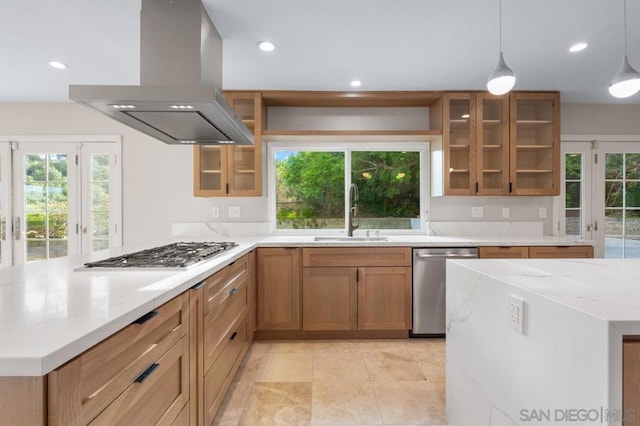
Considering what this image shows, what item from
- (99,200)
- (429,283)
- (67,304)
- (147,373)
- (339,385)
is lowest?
(339,385)

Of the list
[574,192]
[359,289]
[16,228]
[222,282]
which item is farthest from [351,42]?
[16,228]

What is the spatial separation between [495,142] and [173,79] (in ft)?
A: 9.81

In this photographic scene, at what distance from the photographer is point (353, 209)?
3264 millimetres

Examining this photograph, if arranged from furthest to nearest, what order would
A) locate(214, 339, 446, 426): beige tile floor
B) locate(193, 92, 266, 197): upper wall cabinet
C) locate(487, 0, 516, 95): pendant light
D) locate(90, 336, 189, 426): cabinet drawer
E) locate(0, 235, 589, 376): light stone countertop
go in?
locate(193, 92, 266, 197): upper wall cabinet, locate(214, 339, 446, 426): beige tile floor, locate(487, 0, 516, 95): pendant light, locate(90, 336, 189, 426): cabinet drawer, locate(0, 235, 589, 376): light stone countertop

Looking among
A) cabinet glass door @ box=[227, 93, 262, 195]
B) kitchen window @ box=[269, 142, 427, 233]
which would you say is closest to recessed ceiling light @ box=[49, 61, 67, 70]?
cabinet glass door @ box=[227, 93, 262, 195]

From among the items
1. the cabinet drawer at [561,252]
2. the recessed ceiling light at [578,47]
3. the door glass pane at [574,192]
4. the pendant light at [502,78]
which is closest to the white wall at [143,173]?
the pendant light at [502,78]

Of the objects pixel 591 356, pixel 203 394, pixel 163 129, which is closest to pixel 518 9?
pixel 591 356

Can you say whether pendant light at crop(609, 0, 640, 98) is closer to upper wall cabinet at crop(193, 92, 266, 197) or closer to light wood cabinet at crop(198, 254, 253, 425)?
light wood cabinet at crop(198, 254, 253, 425)

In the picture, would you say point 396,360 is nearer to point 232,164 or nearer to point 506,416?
point 506,416

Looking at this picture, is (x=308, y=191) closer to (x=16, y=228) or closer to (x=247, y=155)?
(x=247, y=155)

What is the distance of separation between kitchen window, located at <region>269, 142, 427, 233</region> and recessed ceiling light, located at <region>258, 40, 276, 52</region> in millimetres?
1292

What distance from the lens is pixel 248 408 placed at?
1.85m

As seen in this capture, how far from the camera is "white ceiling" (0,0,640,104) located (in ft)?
6.14

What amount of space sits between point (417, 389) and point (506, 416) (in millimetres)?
1003
